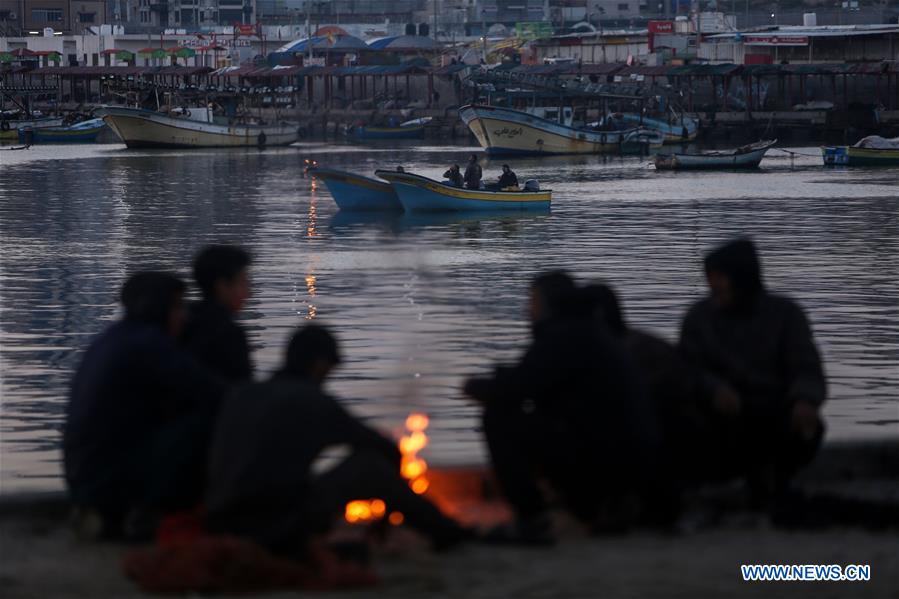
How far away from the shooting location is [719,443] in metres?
7.23

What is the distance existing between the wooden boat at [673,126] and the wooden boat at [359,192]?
4217 centimetres

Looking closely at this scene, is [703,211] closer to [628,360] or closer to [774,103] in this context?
[628,360]

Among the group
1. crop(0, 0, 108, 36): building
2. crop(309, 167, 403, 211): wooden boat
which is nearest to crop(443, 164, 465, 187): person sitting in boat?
crop(309, 167, 403, 211): wooden boat

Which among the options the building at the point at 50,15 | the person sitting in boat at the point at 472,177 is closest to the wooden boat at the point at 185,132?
the person sitting in boat at the point at 472,177

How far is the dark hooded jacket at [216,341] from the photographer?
7117mm

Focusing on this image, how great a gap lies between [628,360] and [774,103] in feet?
290

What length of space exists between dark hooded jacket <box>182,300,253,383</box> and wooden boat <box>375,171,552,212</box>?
28.5 meters

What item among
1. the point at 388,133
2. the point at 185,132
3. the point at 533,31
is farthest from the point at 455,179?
the point at 533,31

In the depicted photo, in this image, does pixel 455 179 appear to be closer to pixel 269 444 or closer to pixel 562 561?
pixel 562 561

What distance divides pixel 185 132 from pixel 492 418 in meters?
75.9

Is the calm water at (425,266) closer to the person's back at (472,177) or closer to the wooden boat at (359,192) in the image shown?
the wooden boat at (359,192)

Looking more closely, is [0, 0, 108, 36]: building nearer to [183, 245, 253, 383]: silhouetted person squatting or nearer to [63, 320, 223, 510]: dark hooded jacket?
[183, 245, 253, 383]: silhouetted person squatting

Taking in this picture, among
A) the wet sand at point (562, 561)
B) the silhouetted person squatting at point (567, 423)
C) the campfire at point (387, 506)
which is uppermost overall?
the silhouetted person squatting at point (567, 423)

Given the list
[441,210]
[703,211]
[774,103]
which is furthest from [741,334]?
[774,103]
